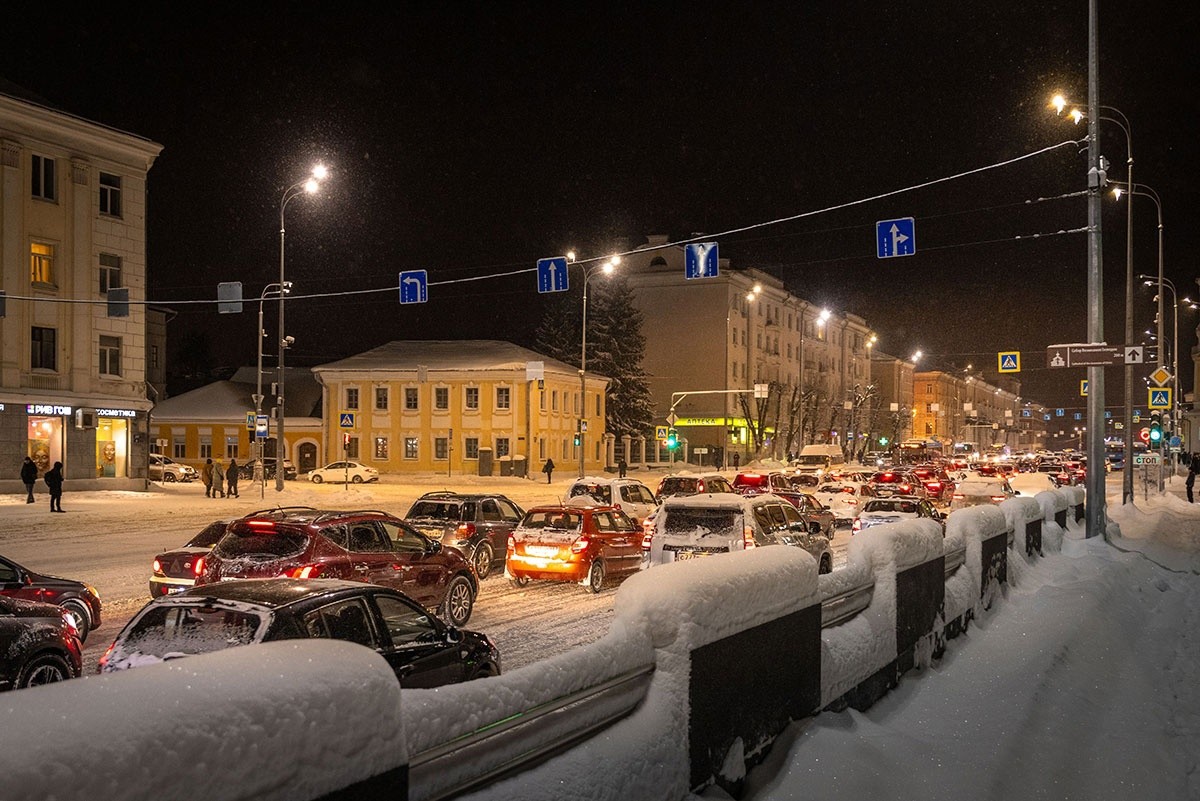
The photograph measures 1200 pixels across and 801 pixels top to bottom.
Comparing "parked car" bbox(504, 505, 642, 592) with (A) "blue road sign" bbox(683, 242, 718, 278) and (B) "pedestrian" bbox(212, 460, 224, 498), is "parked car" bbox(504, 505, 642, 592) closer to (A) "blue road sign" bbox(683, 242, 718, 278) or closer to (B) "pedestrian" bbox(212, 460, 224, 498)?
(A) "blue road sign" bbox(683, 242, 718, 278)

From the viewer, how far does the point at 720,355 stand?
8525 cm

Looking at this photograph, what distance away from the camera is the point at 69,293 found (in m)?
40.9

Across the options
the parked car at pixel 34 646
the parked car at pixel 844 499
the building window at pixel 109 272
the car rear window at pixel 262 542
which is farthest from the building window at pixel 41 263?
Answer: the parked car at pixel 34 646

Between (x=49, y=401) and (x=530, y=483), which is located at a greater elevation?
(x=49, y=401)

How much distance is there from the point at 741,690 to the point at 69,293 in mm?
41672

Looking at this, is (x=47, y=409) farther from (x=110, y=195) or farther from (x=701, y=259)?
(x=701, y=259)

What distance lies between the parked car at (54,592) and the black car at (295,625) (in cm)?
509

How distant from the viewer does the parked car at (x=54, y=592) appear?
37.6ft

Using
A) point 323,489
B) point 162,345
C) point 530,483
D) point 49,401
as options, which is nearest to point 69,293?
point 49,401

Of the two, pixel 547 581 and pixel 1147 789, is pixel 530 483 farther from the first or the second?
pixel 1147 789

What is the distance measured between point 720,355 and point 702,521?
6958 centimetres

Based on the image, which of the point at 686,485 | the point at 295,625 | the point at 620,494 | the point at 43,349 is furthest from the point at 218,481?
the point at 295,625

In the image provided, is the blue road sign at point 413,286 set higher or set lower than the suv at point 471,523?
higher

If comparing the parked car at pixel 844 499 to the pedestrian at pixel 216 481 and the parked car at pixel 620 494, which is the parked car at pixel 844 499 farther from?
the pedestrian at pixel 216 481
